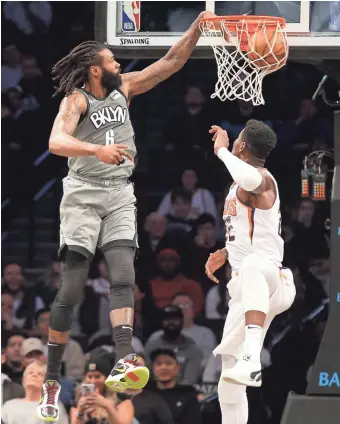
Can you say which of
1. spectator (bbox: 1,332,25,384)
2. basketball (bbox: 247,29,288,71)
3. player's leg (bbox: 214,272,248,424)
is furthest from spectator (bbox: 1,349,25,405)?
basketball (bbox: 247,29,288,71)

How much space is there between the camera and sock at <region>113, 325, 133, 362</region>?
27.3 feet

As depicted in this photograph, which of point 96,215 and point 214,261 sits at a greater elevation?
point 96,215

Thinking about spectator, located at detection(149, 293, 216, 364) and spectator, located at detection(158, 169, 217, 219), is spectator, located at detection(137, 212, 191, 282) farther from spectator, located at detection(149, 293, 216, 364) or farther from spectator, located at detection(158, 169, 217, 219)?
spectator, located at detection(149, 293, 216, 364)

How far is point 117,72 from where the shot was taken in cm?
873

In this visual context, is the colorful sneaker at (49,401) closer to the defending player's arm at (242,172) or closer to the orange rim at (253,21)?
the defending player's arm at (242,172)

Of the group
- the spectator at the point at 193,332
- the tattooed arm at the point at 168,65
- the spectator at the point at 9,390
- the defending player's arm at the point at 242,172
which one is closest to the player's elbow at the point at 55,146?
the tattooed arm at the point at 168,65

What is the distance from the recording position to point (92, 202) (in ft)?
28.3

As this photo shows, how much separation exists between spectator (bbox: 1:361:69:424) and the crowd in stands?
2 cm

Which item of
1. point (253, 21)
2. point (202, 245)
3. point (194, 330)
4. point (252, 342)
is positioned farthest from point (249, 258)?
point (202, 245)

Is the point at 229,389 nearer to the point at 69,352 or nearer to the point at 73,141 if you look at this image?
the point at 73,141

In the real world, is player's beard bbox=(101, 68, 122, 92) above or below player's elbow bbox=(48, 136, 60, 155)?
above

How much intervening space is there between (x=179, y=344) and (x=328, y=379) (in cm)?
302

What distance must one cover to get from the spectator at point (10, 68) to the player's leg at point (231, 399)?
548 cm

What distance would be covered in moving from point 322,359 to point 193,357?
114 inches
